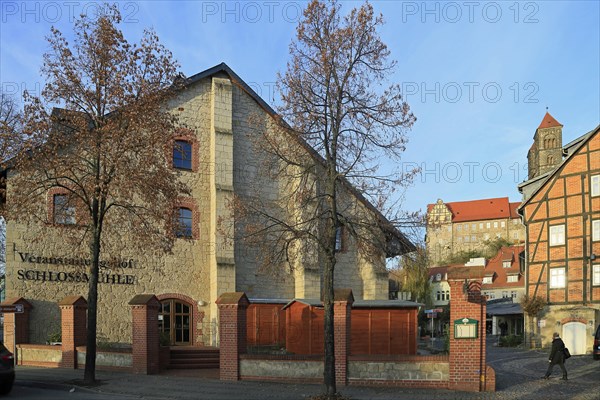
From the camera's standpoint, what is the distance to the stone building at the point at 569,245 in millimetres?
31719

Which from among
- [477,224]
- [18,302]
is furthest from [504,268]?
[18,302]

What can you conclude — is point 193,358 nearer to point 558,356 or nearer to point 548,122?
point 558,356

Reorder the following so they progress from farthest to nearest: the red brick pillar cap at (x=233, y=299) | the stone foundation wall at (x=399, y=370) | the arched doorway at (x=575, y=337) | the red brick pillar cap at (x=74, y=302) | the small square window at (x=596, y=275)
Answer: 1. the small square window at (x=596, y=275)
2. the arched doorway at (x=575, y=337)
3. the red brick pillar cap at (x=74, y=302)
4. the red brick pillar cap at (x=233, y=299)
5. the stone foundation wall at (x=399, y=370)

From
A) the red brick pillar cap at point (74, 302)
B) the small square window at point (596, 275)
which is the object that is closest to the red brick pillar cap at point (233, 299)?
the red brick pillar cap at point (74, 302)

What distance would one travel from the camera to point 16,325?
21375 mm

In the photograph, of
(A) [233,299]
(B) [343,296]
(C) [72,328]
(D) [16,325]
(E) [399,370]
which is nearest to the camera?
(E) [399,370]

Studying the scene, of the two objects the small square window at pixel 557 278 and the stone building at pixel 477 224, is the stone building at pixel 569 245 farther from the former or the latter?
the stone building at pixel 477 224

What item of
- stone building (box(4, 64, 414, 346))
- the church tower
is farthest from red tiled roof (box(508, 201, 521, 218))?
stone building (box(4, 64, 414, 346))

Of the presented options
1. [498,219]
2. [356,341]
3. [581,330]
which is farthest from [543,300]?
[498,219]

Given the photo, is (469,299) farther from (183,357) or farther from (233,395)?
(183,357)

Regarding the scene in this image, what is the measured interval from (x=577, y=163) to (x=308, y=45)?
22976 millimetres

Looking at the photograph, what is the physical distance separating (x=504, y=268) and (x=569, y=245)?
47854 millimetres

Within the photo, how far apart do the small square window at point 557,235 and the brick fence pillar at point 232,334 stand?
72.2 feet

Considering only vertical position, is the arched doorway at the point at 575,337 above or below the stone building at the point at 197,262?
below
